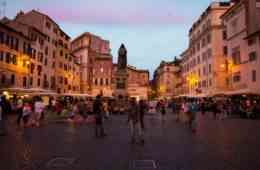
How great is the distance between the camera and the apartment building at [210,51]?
5222cm

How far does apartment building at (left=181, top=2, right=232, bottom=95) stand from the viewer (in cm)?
5222

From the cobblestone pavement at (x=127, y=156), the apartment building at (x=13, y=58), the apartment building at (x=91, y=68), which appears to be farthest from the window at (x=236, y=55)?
the apartment building at (x=91, y=68)

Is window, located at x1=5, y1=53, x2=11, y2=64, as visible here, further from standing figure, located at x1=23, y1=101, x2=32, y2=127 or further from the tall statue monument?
standing figure, located at x1=23, y1=101, x2=32, y2=127

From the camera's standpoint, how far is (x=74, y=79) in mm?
68625

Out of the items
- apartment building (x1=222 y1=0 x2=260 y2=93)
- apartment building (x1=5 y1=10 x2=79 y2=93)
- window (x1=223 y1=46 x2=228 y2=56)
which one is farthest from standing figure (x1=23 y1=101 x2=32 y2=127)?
window (x1=223 y1=46 x2=228 y2=56)

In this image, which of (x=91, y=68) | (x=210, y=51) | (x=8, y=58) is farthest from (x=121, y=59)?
(x=91, y=68)

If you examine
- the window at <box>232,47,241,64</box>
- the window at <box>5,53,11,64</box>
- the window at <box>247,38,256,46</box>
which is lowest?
the window at <box>5,53,11,64</box>

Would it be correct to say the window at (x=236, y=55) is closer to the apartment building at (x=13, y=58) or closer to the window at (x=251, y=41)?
the window at (x=251, y=41)

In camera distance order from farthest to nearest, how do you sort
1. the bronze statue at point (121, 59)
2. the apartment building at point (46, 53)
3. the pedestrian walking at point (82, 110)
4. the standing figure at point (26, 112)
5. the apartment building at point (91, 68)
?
the apartment building at point (91, 68) < the apartment building at point (46, 53) < the bronze statue at point (121, 59) < the pedestrian walking at point (82, 110) < the standing figure at point (26, 112)

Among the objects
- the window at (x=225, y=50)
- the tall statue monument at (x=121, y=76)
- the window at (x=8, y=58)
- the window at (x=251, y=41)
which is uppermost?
the window at (x=225, y=50)

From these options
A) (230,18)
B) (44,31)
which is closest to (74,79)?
(44,31)

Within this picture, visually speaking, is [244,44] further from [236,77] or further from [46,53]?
[46,53]

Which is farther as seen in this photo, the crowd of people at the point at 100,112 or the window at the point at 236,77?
the window at the point at 236,77

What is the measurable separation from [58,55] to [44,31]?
8.44 m
